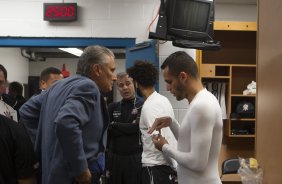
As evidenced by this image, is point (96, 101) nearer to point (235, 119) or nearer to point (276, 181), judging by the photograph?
point (276, 181)

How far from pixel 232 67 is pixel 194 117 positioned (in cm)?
283

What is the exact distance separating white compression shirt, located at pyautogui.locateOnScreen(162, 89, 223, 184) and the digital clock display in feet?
8.58

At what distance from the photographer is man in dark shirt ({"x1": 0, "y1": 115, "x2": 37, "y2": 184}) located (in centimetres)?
162

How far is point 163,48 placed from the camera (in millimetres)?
3895

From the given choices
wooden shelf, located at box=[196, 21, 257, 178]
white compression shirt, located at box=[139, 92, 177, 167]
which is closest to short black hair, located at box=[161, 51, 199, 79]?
white compression shirt, located at box=[139, 92, 177, 167]

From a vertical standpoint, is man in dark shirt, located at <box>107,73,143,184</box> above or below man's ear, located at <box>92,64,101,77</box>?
below

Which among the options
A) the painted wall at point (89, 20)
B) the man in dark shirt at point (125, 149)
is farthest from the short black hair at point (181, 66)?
the painted wall at point (89, 20)

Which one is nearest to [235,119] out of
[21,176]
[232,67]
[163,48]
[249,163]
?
[232,67]

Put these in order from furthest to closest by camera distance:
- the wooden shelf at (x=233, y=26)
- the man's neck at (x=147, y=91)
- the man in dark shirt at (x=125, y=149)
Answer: the wooden shelf at (x=233, y=26), the man in dark shirt at (x=125, y=149), the man's neck at (x=147, y=91)

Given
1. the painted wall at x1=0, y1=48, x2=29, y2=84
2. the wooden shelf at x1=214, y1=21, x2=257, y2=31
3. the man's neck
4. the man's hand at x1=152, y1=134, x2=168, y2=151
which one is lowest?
the man's hand at x1=152, y1=134, x2=168, y2=151

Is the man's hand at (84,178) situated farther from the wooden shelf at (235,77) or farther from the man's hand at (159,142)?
the wooden shelf at (235,77)

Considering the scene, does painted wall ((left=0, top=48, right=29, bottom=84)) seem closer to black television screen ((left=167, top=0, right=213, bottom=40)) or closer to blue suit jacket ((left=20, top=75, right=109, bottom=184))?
black television screen ((left=167, top=0, right=213, bottom=40))

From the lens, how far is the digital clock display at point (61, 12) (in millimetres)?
3963

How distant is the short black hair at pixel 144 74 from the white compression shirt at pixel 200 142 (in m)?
1.00
